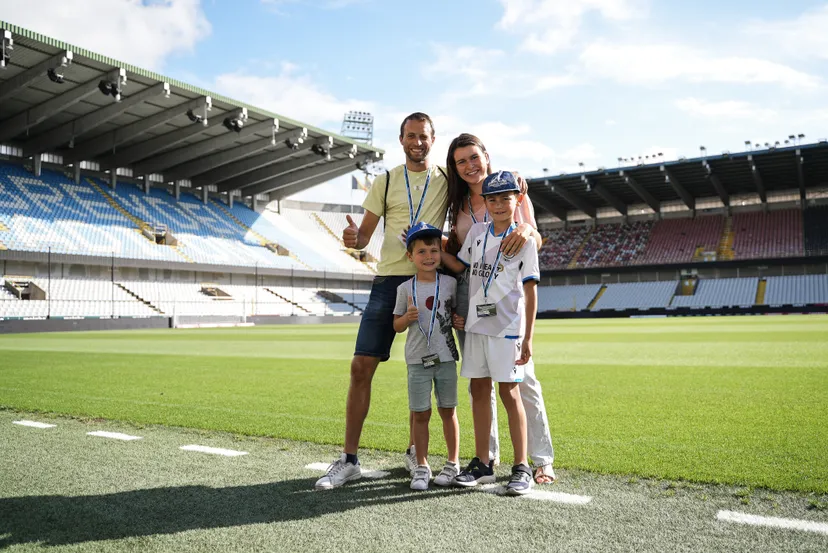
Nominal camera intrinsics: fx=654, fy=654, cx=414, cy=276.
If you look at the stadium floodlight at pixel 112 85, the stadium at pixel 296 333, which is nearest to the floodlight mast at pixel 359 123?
the stadium at pixel 296 333

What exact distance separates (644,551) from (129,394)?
723 centimetres

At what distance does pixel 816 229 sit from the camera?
2039 inches

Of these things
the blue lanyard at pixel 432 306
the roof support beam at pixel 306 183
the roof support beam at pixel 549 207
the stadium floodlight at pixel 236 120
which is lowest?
the blue lanyard at pixel 432 306

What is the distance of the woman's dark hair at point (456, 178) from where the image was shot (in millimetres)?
4457

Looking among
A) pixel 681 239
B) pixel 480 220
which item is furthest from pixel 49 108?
pixel 681 239

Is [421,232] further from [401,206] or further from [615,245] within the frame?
[615,245]

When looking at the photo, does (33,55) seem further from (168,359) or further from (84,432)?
(84,432)

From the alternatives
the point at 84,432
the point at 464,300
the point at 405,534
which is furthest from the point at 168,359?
the point at 405,534

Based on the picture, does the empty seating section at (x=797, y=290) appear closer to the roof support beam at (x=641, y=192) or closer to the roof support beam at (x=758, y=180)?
the roof support beam at (x=758, y=180)

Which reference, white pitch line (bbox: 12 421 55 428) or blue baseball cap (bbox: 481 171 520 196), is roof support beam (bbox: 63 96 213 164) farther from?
blue baseball cap (bbox: 481 171 520 196)

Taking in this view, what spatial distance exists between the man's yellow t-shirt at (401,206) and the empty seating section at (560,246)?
56509 mm

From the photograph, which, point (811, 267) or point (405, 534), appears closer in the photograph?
point (405, 534)

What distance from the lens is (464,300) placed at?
14.8ft

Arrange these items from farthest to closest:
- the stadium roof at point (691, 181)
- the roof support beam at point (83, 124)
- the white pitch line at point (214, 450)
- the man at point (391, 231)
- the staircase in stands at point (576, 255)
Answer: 1. the staircase in stands at point (576, 255)
2. the stadium roof at point (691, 181)
3. the roof support beam at point (83, 124)
4. the white pitch line at point (214, 450)
5. the man at point (391, 231)
